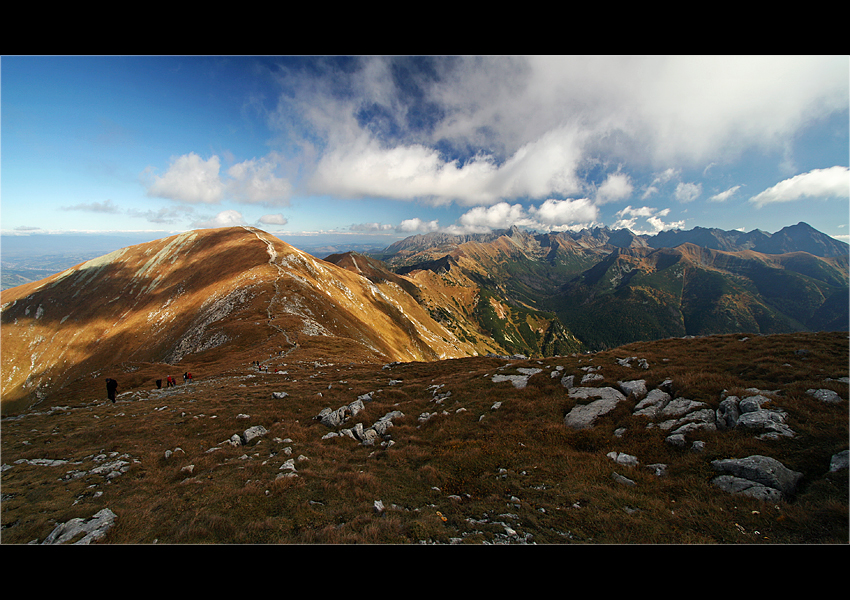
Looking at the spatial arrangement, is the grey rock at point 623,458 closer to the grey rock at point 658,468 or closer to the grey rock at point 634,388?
the grey rock at point 658,468

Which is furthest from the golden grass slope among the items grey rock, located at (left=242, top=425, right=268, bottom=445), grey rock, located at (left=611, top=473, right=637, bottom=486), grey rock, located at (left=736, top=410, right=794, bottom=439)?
grey rock, located at (left=736, top=410, right=794, bottom=439)

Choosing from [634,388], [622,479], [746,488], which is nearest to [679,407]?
[634,388]

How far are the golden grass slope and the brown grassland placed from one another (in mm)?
32355

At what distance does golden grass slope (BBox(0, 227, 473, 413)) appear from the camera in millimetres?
64500

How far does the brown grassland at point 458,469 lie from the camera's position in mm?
7750

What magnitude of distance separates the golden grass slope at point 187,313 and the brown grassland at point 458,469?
3236cm

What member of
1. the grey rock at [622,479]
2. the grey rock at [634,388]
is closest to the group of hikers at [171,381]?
the grey rock at [622,479]

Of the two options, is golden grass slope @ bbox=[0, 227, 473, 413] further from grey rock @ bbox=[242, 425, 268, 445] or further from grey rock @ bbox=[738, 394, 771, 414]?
grey rock @ bbox=[738, 394, 771, 414]

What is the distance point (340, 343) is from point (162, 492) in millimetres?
47685

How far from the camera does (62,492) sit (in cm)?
1109

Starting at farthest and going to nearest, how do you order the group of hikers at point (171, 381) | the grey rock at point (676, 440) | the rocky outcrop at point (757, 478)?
1. the group of hikers at point (171, 381)
2. the grey rock at point (676, 440)
3. the rocky outcrop at point (757, 478)

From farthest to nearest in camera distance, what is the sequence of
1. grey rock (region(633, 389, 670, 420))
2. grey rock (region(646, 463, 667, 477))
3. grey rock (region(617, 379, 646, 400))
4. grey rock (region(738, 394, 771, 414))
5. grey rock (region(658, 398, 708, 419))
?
grey rock (region(617, 379, 646, 400)) < grey rock (region(633, 389, 670, 420)) < grey rock (region(658, 398, 708, 419)) < grey rock (region(738, 394, 771, 414)) < grey rock (region(646, 463, 667, 477))

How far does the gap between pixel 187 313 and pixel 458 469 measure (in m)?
102
